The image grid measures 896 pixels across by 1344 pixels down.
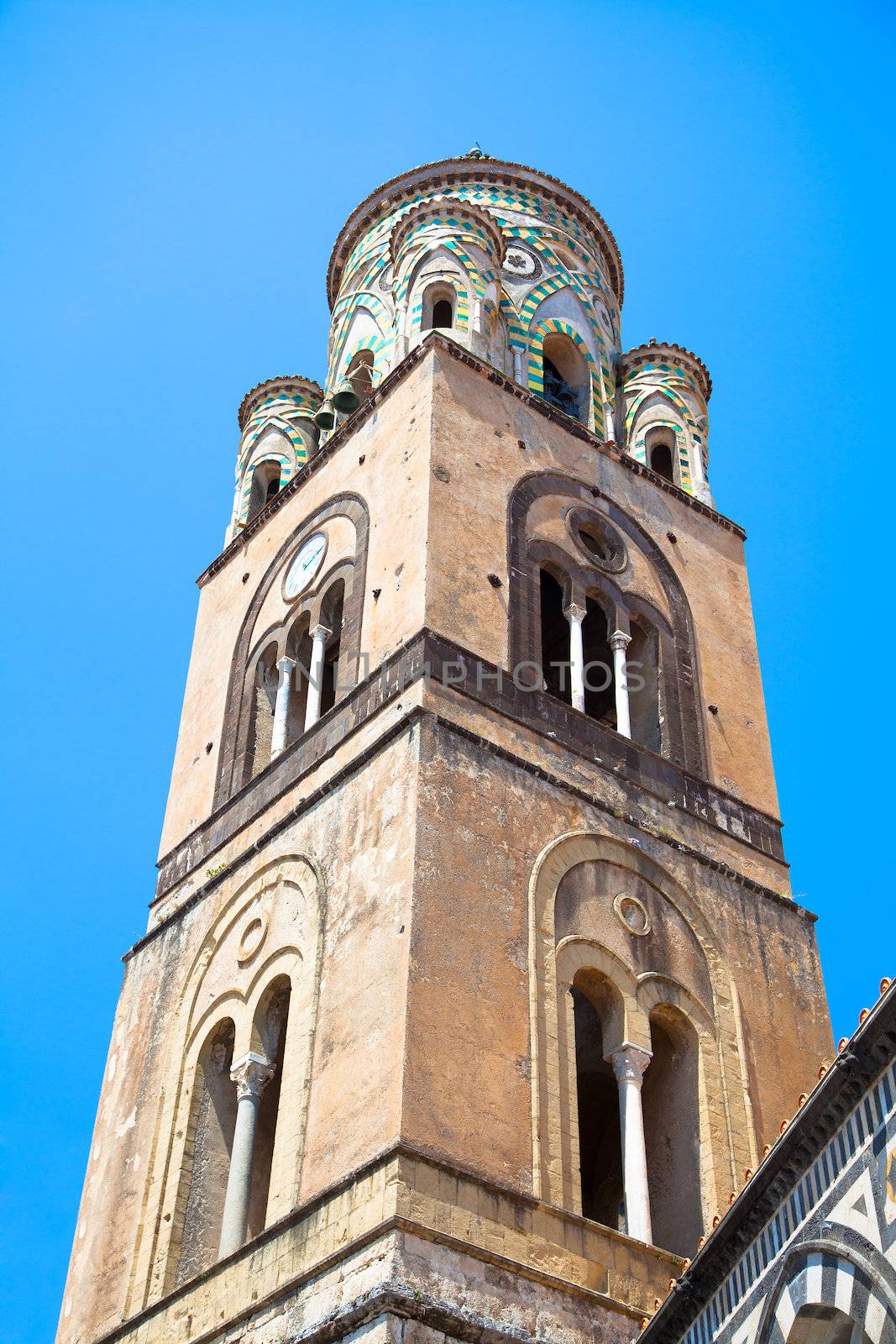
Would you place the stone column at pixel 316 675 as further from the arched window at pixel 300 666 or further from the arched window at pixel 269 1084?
the arched window at pixel 269 1084

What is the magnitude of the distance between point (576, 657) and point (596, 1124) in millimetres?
A: 4998

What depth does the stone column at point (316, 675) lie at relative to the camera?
20438 mm

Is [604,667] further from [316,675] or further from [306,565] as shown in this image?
[306,565]

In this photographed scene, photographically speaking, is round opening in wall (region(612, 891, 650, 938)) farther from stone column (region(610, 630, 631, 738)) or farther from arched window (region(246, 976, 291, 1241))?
arched window (region(246, 976, 291, 1241))

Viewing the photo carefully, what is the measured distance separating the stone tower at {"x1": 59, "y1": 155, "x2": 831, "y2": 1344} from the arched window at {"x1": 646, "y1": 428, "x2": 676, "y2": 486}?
6cm

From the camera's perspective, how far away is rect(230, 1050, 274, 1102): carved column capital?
57.0 ft

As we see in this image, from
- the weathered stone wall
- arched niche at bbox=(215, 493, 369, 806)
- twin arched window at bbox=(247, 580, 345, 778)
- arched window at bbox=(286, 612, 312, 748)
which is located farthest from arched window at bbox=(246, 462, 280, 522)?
arched window at bbox=(286, 612, 312, 748)

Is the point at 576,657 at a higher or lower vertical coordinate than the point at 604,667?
lower

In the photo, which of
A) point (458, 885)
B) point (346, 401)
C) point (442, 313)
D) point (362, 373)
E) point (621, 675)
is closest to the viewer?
point (458, 885)

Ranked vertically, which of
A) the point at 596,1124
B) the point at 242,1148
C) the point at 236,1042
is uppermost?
the point at 596,1124

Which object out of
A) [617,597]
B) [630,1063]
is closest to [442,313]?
[617,597]

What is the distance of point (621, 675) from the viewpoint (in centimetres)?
2080

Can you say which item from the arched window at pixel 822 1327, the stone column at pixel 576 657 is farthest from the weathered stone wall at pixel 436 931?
the arched window at pixel 822 1327

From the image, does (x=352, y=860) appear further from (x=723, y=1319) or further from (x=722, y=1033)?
(x=723, y=1319)
